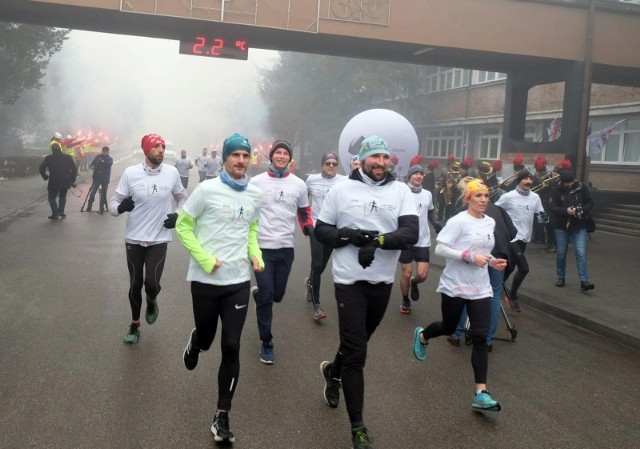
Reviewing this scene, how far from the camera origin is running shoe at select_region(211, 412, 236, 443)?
13.0 feet

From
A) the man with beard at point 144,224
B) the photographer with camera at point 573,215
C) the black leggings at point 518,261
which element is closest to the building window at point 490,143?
the photographer with camera at point 573,215

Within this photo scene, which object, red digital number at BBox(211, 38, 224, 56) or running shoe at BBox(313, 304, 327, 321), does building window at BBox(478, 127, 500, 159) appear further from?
running shoe at BBox(313, 304, 327, 321)

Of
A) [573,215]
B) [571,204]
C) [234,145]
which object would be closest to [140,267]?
[234,145]

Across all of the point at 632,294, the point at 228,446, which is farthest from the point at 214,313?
the point at 632,294

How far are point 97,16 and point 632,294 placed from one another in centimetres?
1372

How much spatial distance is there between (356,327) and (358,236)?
0.62 metres

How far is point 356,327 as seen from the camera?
422 cm

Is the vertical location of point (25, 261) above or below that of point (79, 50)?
below

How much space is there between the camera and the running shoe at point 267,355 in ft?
18.7

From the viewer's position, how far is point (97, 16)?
16188 mm

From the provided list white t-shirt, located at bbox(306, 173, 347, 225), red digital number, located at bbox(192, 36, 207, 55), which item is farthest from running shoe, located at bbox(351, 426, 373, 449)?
red digital number, located at bbox(192, 36, 207, 55)

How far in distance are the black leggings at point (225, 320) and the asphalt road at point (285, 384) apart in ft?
1.11

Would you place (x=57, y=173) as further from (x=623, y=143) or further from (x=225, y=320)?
(x=623, y=143)

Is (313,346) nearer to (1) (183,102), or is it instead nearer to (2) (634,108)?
(2) (634,108)
